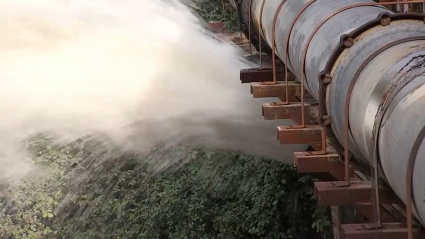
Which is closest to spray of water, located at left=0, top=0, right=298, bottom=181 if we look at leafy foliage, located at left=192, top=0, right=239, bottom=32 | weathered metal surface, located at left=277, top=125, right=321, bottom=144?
leafy foliage, located at left=192, top=0, right=239, bottom=32

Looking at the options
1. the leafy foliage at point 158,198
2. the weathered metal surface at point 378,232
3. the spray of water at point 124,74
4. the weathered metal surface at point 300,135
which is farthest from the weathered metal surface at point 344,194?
the leafy foliage at point 158,198

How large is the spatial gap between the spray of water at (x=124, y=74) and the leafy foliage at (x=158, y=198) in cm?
86

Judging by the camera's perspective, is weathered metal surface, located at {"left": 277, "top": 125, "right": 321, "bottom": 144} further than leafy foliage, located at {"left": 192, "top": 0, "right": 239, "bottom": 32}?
No

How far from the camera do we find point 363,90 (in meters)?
2.15

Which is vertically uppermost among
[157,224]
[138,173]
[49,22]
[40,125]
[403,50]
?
[49,22]

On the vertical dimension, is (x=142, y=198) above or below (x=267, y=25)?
below

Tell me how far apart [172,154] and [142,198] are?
80 cm

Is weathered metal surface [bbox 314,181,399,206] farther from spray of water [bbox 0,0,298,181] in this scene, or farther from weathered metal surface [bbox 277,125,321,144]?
spray of water [bbox 0,0,298,181]

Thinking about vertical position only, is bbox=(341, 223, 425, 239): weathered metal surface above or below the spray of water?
below

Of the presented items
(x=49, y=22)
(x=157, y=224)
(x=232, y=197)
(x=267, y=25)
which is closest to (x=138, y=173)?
(x=157, y=224)

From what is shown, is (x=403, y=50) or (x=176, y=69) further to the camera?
(x=176, y=69)

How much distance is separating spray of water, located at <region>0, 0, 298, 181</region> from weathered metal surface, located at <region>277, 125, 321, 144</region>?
2648 millimetres

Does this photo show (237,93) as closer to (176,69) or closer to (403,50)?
(176,69)

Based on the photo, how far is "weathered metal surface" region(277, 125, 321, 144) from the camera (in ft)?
11.0
